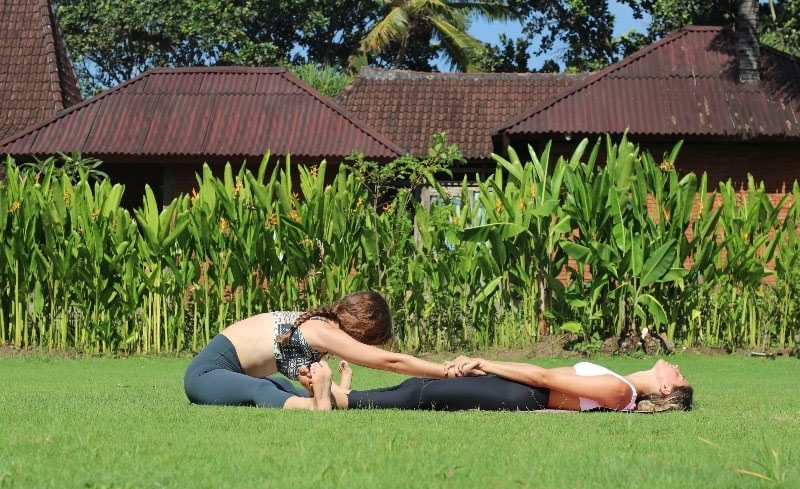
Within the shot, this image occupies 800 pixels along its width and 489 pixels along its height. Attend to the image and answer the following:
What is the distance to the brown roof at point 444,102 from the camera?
25.0 metres

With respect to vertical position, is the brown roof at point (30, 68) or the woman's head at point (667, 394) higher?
the brown roof at point (30, 68)

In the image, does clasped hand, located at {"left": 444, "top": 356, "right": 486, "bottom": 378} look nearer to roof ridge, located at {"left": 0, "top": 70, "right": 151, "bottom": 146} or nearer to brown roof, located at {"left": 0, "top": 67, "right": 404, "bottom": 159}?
brown roof, located at {"left": 0, "top": 67, "right": 404, "bottom": 159}

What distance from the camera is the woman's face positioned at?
22.4ft

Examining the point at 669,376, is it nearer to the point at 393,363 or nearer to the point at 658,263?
the point at 393,363

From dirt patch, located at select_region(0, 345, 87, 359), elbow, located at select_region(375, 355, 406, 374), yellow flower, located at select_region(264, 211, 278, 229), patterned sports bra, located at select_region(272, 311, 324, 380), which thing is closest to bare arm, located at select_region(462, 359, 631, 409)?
elbow, located at select_region(375, 355, 406, 374)

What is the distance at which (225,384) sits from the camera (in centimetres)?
680

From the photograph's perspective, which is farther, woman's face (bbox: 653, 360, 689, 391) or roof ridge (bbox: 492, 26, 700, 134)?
roof ridge (bbox: 492, 26, 700, 134)

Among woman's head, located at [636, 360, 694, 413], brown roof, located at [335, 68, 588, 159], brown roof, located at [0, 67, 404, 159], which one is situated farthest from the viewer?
brown roof, located at [335, 68, 588, 159]

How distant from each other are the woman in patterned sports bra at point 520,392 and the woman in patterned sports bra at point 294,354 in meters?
0.12

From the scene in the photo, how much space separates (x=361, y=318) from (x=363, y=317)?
0.01 m

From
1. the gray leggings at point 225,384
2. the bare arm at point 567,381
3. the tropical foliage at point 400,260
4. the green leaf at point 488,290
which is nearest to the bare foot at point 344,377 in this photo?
the gray leggings at point 225,384

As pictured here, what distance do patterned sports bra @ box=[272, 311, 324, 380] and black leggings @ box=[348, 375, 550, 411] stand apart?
35cm

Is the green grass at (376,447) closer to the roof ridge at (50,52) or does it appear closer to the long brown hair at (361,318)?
the long brown hair at (361,318)

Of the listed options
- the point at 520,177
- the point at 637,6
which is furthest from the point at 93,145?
the point at 637,6
